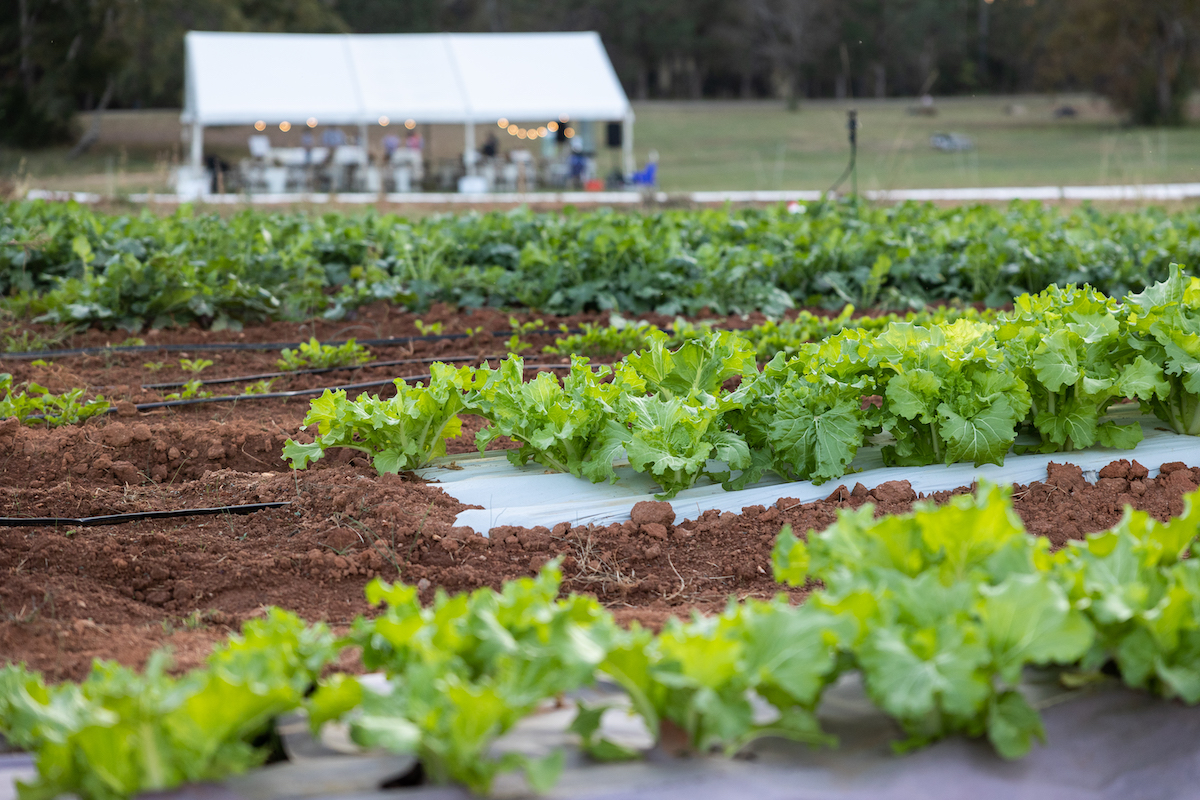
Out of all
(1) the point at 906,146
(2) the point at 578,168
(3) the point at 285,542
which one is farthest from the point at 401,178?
(1) the point at 906,146

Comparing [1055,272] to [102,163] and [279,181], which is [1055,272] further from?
[102,163]

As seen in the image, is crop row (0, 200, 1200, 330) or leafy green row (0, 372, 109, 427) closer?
leafy green row (0, 372, 109, 427)

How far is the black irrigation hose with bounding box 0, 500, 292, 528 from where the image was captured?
3750mm

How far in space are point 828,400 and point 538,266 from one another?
440 centimetres

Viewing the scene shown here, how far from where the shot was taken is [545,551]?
11.8ft

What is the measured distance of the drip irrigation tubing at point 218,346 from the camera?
6.51 meters

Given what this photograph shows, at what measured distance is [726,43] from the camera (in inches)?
2395

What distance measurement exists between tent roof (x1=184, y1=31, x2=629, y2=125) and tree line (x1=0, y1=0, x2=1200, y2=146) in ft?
3.43

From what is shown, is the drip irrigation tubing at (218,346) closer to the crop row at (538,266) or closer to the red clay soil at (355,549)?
the crop row at (538,266)

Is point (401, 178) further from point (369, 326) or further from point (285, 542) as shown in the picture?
point (285, 542)

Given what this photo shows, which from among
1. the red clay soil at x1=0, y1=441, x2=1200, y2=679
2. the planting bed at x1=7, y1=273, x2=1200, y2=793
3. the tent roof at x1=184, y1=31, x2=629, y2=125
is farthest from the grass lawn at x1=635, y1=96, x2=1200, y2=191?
the red clay soil at x1=0, y1=441, x2=1200, y2=679

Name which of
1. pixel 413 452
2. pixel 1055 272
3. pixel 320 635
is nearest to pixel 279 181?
pixel 1055 272

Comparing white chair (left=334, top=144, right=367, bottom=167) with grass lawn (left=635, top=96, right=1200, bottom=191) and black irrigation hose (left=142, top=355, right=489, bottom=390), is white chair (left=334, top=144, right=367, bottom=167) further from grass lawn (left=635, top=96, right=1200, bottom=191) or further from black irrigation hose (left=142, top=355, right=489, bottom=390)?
black irrigation hose (left=142, top=355, right=489, bottom=390)

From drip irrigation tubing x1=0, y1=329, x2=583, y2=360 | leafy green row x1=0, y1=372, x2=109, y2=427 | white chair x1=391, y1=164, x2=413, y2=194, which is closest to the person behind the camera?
leafy green row x1=0, y1=372, x2=109, y2=427
